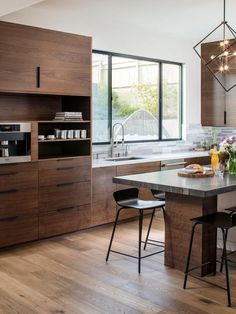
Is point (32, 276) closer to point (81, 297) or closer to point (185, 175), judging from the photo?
point (81, 297)

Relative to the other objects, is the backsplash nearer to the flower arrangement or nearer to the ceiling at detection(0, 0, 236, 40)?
the ceiling at detection(0, 0, 236, 40)

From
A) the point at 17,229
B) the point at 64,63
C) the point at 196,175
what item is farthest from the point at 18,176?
the point at 196,175

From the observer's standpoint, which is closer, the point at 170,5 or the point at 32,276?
the point at 32,276

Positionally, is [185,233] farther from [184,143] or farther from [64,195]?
[184,143]

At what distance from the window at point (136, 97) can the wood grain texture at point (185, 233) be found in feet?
7.55

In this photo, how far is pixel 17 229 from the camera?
14.9 ft

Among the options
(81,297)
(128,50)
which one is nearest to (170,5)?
(128,50)

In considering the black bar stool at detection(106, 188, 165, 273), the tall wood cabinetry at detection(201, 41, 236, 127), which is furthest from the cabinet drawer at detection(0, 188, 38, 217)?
the tall wood cabinetry at detection(201, 41, 236, 127)

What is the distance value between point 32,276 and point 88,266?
1.80ft

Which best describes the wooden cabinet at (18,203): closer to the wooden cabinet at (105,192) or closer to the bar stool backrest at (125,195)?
the wooden cabinet at (105,192)

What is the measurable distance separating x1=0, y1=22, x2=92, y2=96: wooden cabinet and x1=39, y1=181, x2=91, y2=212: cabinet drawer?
1076 mm

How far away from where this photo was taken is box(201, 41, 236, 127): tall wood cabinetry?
693 centimetres

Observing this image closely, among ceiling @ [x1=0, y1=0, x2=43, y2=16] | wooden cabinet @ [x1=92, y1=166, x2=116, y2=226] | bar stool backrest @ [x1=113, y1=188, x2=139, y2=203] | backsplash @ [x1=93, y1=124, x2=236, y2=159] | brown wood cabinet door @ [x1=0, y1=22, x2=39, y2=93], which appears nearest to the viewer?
ceiling @ [x1=0, y1=0, x2=43, y2=16]

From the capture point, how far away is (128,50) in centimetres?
623
